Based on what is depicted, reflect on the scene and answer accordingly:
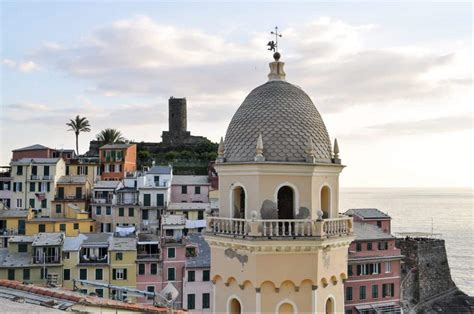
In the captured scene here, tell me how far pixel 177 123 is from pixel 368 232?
253 ft

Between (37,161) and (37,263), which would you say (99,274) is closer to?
(37,263)

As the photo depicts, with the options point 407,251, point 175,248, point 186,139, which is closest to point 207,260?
point 175,248

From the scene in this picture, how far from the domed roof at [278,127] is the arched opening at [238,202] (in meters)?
0.82

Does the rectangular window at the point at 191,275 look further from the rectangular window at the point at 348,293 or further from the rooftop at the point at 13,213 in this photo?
the rooftop at the point at 13,213

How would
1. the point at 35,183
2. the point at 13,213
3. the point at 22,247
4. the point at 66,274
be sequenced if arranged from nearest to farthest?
1. the point at 66,274
2. the point at 22,247
3. the point at 13,213
4. the point at 35,183

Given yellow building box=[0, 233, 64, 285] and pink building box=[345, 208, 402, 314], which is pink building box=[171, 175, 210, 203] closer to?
pink building box=[345, 208, 402, 314]

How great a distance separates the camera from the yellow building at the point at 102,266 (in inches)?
2181

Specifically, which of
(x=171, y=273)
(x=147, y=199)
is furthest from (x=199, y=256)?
(x=147, y=199)

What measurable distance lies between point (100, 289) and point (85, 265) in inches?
112

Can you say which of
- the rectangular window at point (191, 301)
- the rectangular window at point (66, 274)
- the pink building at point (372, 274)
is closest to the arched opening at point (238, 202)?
the rectangular window at point (191, 301)

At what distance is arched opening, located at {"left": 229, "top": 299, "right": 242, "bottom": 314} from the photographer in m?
14.1

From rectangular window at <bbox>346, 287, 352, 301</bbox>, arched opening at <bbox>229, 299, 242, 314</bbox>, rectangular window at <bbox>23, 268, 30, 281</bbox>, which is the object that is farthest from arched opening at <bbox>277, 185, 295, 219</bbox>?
rectangular window at <bbox>346, 287, 352, 301</bbox>

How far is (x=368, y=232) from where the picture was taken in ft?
220

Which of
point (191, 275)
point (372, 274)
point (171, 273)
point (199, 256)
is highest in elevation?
point (199, 256)
